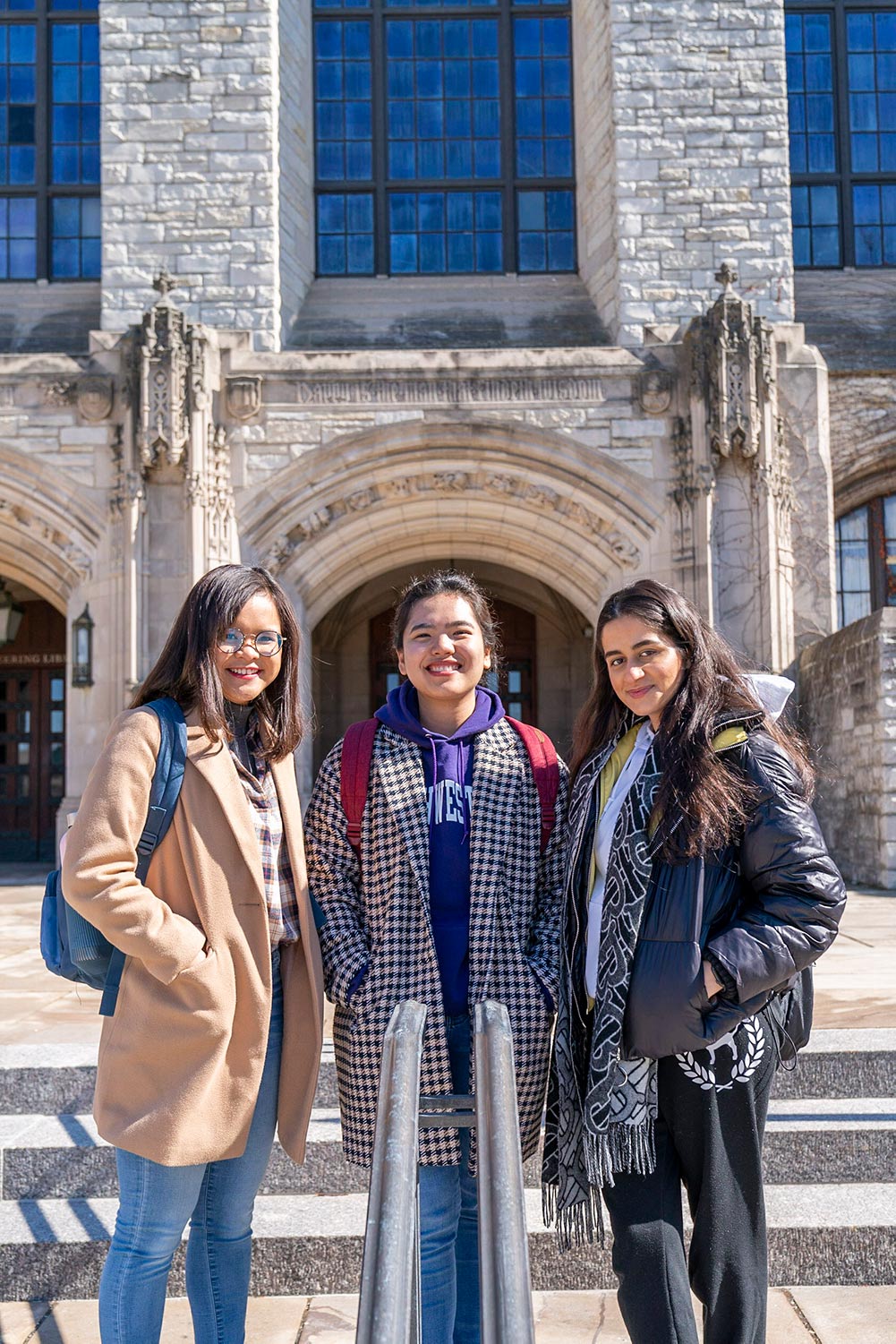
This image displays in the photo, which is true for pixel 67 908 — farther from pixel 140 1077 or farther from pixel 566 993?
pixel 566 993

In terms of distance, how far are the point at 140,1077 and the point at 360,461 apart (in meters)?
8.64

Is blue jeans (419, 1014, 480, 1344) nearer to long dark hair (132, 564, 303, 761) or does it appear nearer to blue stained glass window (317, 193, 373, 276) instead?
long dark hair (132, 564, 303, 761)

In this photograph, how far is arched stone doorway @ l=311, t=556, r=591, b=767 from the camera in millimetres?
13750

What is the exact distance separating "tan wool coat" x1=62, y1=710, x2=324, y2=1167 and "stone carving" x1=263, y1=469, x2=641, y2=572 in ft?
27.3

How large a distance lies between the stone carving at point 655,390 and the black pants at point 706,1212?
8687 millimetres

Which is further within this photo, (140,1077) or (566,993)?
(566,993)

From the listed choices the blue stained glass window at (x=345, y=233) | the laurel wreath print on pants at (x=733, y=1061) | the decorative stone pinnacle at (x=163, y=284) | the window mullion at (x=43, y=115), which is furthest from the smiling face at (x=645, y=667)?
the window mullion at (x=43, y=115)

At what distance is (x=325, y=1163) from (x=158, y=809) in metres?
1.78

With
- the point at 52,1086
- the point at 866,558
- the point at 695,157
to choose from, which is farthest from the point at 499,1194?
the point at 866,558

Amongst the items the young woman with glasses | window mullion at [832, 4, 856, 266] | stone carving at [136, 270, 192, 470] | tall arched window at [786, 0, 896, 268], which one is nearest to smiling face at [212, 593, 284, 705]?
the young woman with glasses

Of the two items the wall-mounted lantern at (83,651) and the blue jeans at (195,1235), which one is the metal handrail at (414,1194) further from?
the wall-mounted lantern at (83,651)

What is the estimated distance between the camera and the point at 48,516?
33.5ft

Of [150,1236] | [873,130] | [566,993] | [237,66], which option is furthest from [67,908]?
[873,130]

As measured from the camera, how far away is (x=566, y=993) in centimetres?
217
